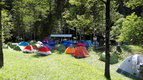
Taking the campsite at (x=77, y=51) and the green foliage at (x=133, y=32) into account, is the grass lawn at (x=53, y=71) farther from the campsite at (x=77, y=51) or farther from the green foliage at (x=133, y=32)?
the green foliage at (x=133, y=32)

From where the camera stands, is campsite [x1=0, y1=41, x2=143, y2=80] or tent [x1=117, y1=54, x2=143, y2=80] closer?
campsite [x1=0, y1=41, x2=143, y2=80]

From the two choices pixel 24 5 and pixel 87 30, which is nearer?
pixel 24 5

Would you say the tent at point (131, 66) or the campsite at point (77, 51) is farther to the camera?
A: the tent at point (131, 66)

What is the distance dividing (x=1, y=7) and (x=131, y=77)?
1026 cm

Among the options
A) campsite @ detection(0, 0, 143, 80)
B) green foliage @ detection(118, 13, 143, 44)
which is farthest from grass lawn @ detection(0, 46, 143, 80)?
green foliage @ detection(118, 13, 143, 44)

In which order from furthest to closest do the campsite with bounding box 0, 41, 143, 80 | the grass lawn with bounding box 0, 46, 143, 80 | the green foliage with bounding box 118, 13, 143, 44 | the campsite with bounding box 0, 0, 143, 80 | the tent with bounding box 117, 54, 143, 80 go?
the green foliage with bounding box 118, 13, 143, 44 < the tent with bounding box 117, 54, 143, 80 < the campsite with bounding box 0, 0, 143, 80 < the campsite with bounding box 0, 41, 143, 80 < the grass lawn with bounding box 0, 46, 143, 80

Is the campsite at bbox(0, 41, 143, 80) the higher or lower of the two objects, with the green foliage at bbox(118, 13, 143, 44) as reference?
lower

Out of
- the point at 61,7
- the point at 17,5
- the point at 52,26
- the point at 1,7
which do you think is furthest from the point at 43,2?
the point at 52,26

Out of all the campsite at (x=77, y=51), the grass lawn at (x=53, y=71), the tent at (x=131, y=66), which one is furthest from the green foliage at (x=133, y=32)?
the tent at (x=131, y=66)

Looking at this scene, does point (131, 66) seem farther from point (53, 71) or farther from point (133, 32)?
point (133, 32)

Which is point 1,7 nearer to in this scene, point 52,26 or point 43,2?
point 43,2

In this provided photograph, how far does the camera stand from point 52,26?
35531 mm

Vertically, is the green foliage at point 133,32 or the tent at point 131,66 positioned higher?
the green foliage at point 133,32

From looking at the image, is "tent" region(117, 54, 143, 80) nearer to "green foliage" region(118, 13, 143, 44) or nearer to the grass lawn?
the grass lawn
